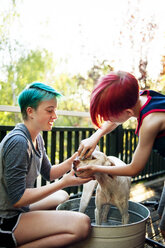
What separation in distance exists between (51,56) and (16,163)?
8513mm

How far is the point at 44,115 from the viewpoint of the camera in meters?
1.57

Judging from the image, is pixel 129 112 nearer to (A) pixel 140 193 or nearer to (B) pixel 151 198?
(B) pixel 151 198

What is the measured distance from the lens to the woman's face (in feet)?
5.09

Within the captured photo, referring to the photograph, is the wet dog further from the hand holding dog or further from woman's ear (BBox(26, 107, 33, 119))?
woman's ear (BBox(26, 107, 33, 119))

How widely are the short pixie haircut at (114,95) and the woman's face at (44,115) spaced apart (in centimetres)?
39

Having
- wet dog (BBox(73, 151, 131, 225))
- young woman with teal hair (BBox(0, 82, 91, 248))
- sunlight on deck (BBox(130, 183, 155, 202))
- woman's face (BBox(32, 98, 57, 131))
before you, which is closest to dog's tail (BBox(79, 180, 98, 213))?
Answer: wet dog (BBox(73, 151, 131, 225))

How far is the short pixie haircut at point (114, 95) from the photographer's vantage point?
1.25 metres

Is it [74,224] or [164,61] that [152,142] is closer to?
[74,224]

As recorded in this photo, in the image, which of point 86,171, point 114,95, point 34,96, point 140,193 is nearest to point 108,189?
point 86,171

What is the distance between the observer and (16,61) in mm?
7719

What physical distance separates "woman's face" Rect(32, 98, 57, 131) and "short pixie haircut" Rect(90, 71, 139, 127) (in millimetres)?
395

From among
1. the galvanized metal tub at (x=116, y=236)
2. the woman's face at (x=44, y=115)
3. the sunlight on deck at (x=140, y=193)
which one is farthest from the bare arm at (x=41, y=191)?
the sunlight on deck at (x=140, y=193)

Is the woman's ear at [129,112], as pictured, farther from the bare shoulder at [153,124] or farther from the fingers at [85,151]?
the fingers at [85,151]

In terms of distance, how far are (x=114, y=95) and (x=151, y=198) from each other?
2413 mm
